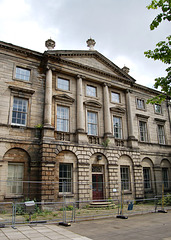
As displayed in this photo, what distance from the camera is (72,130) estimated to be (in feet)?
59.8

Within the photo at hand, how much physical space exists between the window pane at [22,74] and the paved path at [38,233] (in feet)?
39.4

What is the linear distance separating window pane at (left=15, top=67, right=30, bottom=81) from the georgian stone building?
0.09m

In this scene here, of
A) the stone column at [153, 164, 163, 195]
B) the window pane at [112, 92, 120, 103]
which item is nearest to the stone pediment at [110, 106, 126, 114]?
the window pane at [112, 92, 120, 103]

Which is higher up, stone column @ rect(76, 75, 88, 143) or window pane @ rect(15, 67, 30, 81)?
window pane @ rect(15, 67, 30, 81)

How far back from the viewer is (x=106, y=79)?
21750 mm

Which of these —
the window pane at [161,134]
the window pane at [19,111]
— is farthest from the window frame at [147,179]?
the window pane at [19,111]

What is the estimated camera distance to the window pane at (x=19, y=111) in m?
16.1

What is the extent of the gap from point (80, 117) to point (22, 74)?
6215mm

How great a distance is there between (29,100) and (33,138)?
320 centimetres

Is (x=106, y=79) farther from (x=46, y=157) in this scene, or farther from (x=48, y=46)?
(x=46, y=157)

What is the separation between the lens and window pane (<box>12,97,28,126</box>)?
16.1m

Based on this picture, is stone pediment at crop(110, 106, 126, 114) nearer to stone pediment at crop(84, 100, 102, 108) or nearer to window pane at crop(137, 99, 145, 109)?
stone pediment at crop(84, 100, 102, 108)

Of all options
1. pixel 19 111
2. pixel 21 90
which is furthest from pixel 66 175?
pixel 21 90

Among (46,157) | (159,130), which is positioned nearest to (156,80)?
(46,157)
